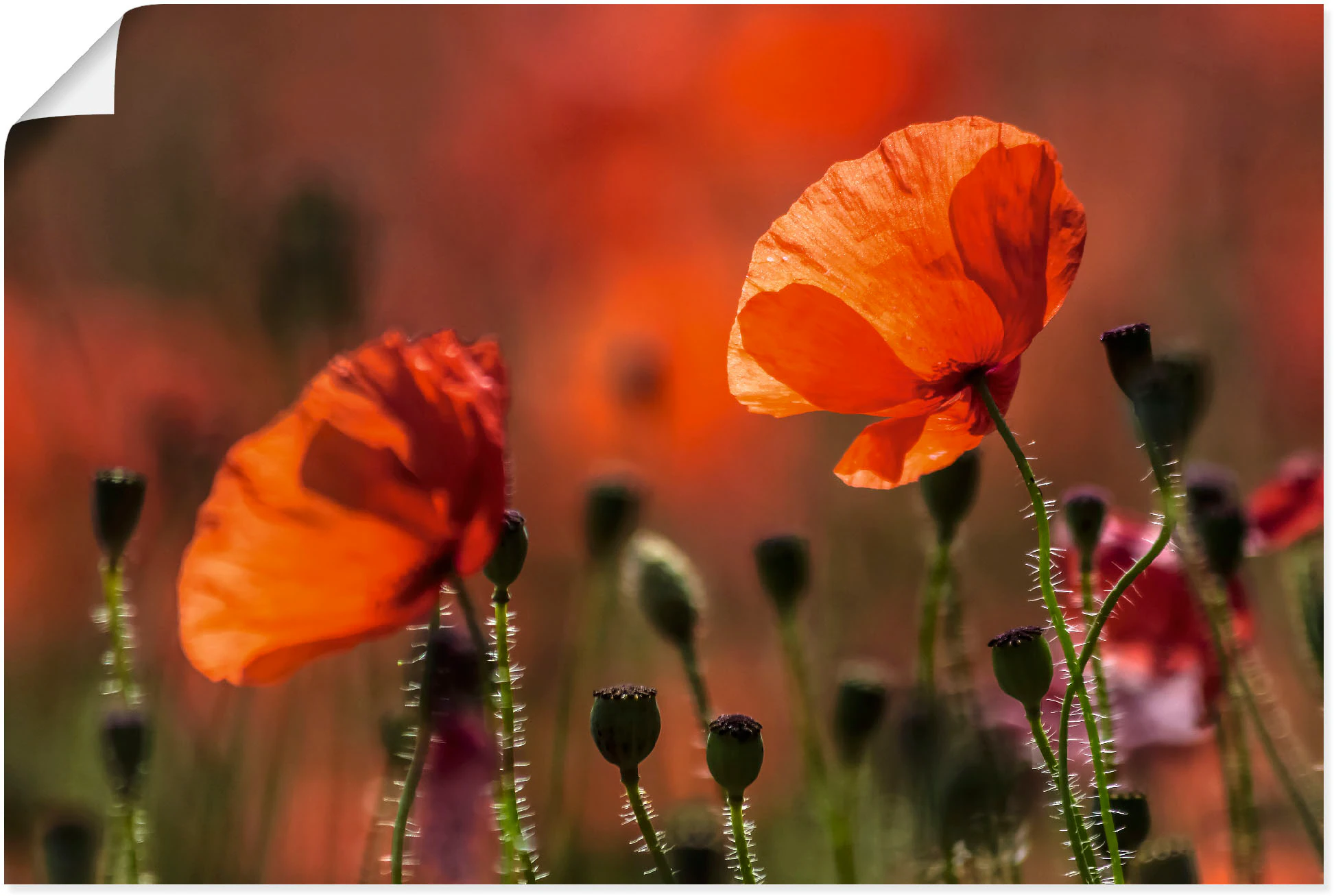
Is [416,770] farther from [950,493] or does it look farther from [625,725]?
[950,493]

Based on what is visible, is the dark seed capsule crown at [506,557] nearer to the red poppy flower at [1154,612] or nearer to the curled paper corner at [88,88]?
the red poppy flower at [1154,612]

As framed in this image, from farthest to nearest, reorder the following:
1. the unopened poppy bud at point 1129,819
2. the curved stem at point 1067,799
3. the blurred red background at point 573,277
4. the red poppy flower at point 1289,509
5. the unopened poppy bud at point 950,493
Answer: the blurred red background at point 573,277 → the red poppy flower at point 1289,509 → the unopened poppy bud at point 950,493 → the unopened poppy bud at point 1129,819 → the curved stem at point 1067,799

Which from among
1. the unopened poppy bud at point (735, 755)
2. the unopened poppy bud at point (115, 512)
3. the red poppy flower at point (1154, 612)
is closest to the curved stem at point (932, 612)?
the red poppy flower at point (1154, 612)

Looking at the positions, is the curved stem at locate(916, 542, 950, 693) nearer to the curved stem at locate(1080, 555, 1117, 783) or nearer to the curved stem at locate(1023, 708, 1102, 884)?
the curved stem at locate(1080, 555, 1117, 783)

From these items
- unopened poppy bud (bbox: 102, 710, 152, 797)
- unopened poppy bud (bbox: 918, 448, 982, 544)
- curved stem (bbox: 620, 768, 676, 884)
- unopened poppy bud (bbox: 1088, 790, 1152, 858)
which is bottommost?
unopened poppy bud (bbox: 1088, 790, 1152, 858)

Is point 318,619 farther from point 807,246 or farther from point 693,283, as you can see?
→ point 693,283

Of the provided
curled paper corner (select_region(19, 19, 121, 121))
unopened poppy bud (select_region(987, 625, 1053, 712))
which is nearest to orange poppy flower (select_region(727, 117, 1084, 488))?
unopened poppy bud (select_region(987, 625, 1053, 712))
